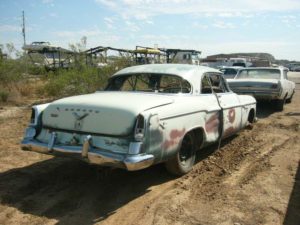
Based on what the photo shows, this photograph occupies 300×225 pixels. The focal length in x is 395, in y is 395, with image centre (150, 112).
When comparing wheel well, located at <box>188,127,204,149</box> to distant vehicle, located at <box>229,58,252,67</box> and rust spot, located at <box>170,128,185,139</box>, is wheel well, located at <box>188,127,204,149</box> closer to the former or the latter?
rust spot, located at <box>170,128,185,139</box>

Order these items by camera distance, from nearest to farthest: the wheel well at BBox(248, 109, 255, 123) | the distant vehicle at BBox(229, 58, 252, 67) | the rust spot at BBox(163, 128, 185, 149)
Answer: the rust spot at BBox(163, 128, 185, 149) → the wheel well at BBox(248, 109, 255, 123) → the distant vehicle at BBox(229, 58, 252, 67)

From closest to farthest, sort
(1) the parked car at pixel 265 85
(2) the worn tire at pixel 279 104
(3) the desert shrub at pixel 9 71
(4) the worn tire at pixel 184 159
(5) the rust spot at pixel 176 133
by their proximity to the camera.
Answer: (5) the rust spot at pixel 176 133
(4) the worn tire at pixel 184 159
(1) the parked car at pixel 265 85
(2) the worn tire at pixel 279 104
(3) the desert shrub at pixel 9 71

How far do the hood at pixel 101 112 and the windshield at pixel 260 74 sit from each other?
331 inches

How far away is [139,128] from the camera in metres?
4.52

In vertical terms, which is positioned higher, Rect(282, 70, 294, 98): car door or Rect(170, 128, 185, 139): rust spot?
Rect(282, 70, 294, 98): car door

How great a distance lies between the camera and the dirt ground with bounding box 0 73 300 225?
168 inches

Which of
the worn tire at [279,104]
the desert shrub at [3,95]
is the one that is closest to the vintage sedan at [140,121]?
the worn tire at [279,104]

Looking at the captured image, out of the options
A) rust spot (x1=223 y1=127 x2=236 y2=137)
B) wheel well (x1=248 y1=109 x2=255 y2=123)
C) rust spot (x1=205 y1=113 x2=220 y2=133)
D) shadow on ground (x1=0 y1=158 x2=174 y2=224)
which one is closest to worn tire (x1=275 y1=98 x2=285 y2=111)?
wheel well (x1=248 y1=109 x2=255 y2=123)

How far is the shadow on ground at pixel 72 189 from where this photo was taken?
14.4ft

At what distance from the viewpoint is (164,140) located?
477cm

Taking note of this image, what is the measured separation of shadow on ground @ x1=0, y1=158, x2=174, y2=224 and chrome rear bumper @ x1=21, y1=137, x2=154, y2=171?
19.7 inches

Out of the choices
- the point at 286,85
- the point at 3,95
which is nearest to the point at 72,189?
the point at 3,95

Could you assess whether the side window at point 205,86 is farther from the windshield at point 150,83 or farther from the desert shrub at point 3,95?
the desert shrub at point 3,95

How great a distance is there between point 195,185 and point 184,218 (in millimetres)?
1055
